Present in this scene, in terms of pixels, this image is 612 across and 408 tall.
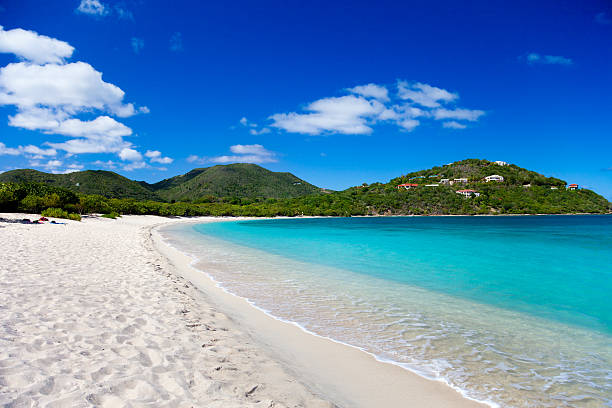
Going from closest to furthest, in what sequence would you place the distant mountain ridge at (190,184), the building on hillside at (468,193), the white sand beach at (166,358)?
the white sand beach at (166,358), the distant mountain ridge at (190,184), the building on hillside at (468,193)

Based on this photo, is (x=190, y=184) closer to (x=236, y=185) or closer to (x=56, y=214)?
(x=236, y=185)

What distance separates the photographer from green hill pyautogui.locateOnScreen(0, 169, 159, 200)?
110756 mm

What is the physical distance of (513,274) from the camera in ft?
45.6

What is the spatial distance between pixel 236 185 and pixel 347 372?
162855 mm

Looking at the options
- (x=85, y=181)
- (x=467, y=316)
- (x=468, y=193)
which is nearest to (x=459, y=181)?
(x=468, y=193)

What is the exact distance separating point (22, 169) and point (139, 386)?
524ft

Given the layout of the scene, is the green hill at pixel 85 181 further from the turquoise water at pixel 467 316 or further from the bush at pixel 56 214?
the turquoise water at pixel 467 316

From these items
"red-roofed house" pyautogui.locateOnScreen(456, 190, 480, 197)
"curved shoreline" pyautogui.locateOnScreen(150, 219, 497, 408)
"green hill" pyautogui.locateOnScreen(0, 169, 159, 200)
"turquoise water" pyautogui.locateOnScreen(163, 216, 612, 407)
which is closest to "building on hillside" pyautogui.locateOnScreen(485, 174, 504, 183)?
"red-roofed house" pyautogui.locateOnScreen(456, 190, 480, 197)

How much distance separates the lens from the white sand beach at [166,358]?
9.80 ft

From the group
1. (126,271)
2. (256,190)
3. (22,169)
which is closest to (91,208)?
(126,271)

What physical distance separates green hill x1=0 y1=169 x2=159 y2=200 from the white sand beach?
123 metres

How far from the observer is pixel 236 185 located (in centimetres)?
16250

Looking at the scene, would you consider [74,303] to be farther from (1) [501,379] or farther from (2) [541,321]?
(2) [541,321]

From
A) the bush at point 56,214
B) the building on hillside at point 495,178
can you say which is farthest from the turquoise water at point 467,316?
the building on hillside at point 495,178
